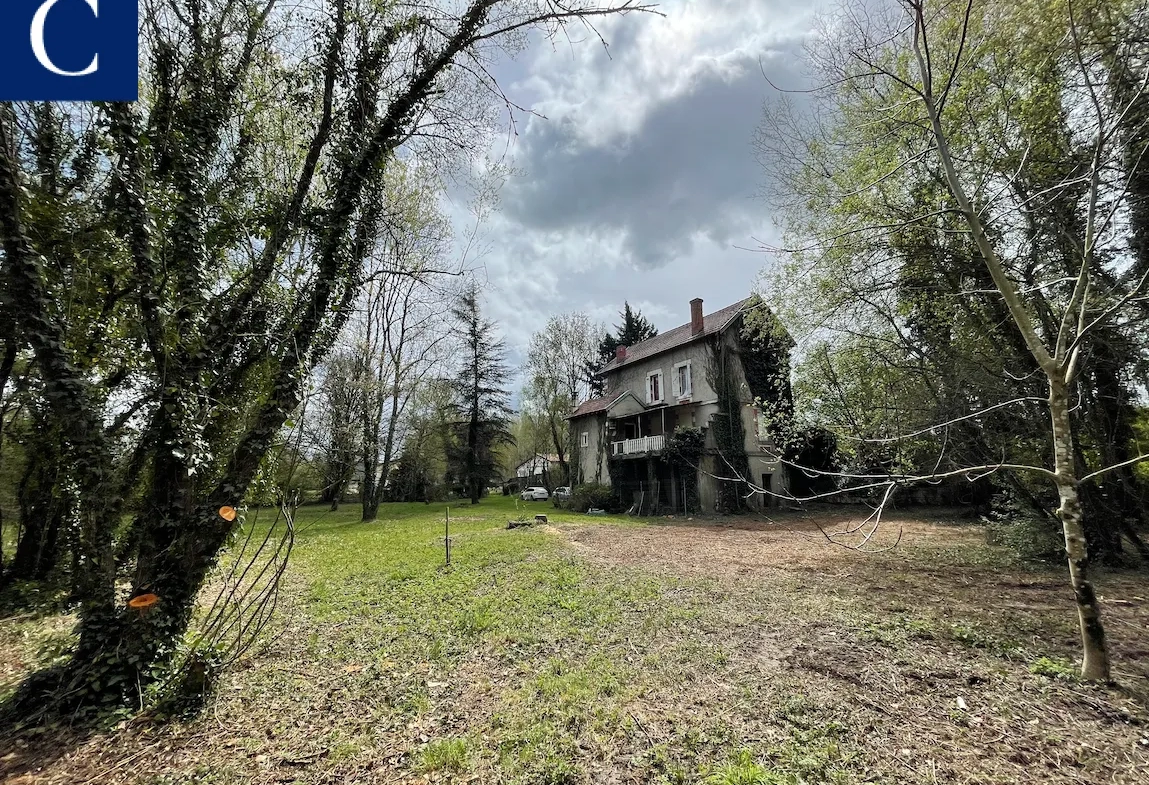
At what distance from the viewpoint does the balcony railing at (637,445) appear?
20.7m

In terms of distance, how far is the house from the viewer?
1950 centimetres

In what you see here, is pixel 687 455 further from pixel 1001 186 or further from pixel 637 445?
pixel 1001 186

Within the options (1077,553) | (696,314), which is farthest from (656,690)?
(696,314)

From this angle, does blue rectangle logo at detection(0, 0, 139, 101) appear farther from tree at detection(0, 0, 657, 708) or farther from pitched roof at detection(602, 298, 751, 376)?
pitched roof at detection(602, 298, 751, 376)

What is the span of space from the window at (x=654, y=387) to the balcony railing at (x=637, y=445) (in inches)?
84.0

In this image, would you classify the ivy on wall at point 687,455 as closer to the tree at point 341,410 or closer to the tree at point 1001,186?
the tree at point 1001,186

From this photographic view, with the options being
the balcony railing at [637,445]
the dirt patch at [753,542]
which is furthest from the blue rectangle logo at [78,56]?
the balcony railing at [637,445]

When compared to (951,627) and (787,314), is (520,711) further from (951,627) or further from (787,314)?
(787,314)

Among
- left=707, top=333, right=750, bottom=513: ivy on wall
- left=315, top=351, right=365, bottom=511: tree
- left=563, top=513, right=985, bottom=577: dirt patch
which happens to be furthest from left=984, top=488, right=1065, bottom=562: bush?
left=315, top=351, right=365, bottom=511: tree

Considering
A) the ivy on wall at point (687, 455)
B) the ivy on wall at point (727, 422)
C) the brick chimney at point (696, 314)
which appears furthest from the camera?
the brick chimney at point (696, 314)

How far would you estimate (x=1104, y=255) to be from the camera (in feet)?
20.5

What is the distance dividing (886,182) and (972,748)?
7989 millimetres

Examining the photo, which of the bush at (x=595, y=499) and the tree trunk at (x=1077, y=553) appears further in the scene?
the bush at (x=595, y=499)

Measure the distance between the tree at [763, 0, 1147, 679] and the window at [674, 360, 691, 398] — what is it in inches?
490
